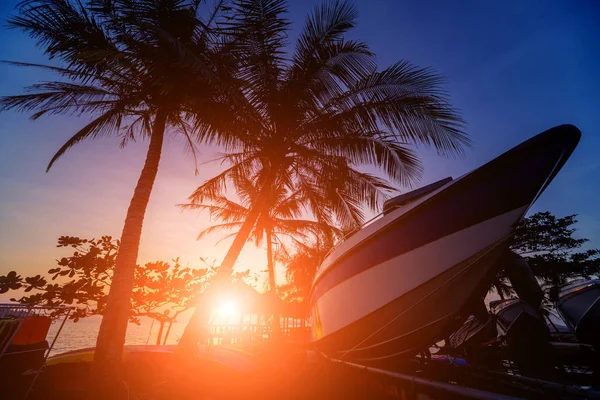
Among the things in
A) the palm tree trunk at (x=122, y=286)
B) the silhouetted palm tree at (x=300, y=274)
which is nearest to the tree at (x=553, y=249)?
the silhouetted palm tree at (x=300, y=274)

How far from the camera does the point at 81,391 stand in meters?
3.74

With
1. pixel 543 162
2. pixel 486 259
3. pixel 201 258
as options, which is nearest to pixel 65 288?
pixel 201 258

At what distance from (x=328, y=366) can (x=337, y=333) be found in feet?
1.81

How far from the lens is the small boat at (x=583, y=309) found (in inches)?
124

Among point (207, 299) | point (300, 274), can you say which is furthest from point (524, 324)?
point (300, 274)

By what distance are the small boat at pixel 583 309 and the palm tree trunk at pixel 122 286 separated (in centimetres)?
662

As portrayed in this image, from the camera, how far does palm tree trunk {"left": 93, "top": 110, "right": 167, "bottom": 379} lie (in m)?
3.92

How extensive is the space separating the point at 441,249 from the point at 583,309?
1.82m

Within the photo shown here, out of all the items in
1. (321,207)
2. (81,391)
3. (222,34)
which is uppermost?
(222,34)

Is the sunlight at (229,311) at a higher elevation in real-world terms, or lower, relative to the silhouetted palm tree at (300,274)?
lower

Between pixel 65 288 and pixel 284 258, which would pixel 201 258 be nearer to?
pixel 65 288

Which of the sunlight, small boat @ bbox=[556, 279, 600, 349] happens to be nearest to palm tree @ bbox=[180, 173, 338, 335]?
the sunlight

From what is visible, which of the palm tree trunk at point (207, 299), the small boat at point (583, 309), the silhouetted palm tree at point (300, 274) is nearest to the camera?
the small boat at point (583, 309)

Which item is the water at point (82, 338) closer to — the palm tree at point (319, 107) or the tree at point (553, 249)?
the palm tree at point (319, 107)
